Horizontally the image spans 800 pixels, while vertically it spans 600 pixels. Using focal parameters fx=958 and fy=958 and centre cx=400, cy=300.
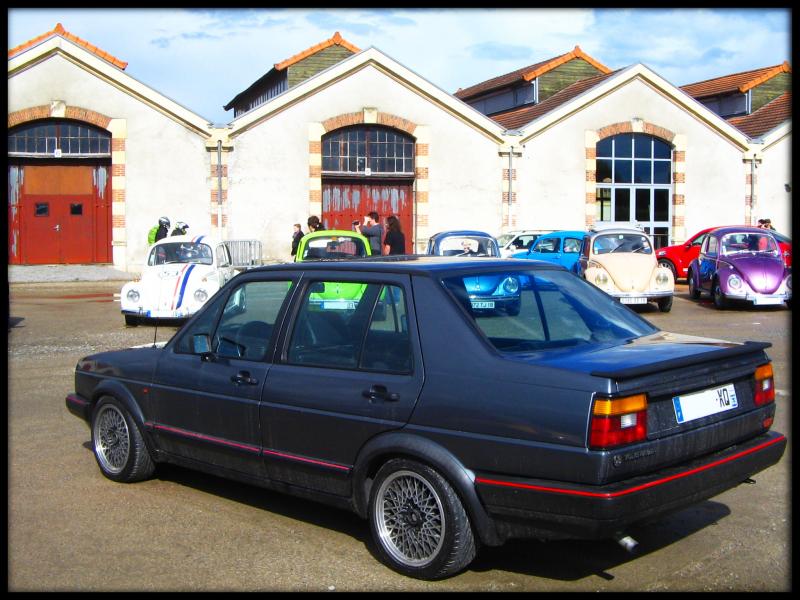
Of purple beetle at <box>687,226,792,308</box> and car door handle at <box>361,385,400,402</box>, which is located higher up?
purple beetle at <box>687,226,792,308</box>

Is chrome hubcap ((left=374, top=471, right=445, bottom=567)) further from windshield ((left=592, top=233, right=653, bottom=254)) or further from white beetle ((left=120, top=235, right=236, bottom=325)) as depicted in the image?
windshield ((left=592, top=233, right=653, bottom=254))

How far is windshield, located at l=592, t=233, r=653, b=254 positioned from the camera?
20.3m

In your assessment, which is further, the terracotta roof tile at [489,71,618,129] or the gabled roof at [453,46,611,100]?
the gabled roof at [453,46,611,100]

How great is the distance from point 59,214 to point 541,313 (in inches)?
1031

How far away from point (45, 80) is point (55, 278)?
5.84 meters

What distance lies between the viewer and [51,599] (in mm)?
4637

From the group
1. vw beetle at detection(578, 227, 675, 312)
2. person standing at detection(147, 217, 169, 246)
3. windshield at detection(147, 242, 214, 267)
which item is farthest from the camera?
person standing at detection(147, 217, 169, 246)

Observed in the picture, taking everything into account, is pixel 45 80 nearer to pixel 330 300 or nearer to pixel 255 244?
pixel 255 244

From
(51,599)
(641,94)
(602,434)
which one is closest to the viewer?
(602,434)

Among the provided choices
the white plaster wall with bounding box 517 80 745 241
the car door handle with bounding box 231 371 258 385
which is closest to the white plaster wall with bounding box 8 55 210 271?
the white plaster wall with bounding box 517 80 745 241

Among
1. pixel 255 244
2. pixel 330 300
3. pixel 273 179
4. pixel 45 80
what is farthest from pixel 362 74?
pixel 330 300

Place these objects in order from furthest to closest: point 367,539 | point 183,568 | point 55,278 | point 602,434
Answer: point 55,278 < point 367,539 < point 183,568 < point 602,434

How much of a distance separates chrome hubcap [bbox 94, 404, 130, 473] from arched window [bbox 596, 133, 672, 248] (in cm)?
2797

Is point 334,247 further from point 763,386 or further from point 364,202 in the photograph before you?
point 364,202
